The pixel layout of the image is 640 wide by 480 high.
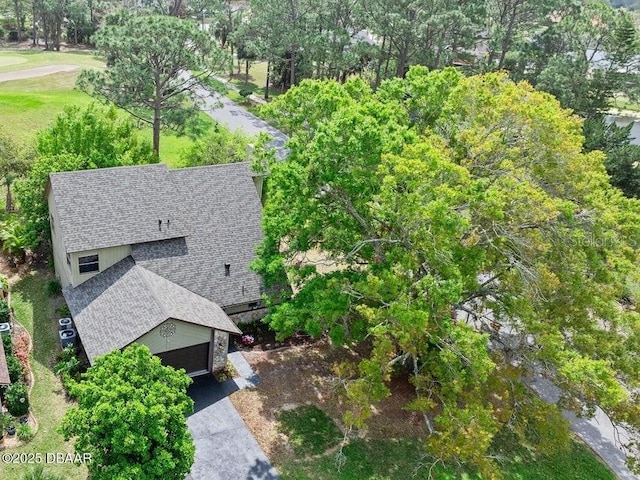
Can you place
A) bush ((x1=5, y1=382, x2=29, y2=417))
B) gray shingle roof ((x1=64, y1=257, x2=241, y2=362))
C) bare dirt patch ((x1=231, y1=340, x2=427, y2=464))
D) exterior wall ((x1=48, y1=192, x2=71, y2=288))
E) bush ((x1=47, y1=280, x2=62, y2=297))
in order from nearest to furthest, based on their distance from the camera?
bush ((x1=5, y1=382, x2=29, y2=417)), gray shingle roof ((x1=64, y1=257, x2=241, y2=362)), bare dirt patch ((x1=231, y1=340, x2=427, y2=464)), exterior wall ((x1=48, y1=192, x2=71, y2=288)), bush ((x1=47, y1=280, x2=62, y2=297))

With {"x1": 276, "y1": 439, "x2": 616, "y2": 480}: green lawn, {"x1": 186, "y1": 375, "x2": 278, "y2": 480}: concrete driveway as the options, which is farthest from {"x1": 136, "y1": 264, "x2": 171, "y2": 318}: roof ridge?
{"x1": 276, "y1": 439, "x2": 616, "y2": 480}: green lawn

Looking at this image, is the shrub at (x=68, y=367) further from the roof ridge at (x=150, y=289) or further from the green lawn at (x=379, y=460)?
the green lawn at (x=379, y=460)

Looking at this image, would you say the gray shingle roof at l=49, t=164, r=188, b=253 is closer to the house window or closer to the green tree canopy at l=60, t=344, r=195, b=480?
the house window

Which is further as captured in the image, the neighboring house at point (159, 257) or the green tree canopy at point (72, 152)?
the green tree canopy at point (72, 152)

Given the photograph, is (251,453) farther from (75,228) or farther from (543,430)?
(75,228)

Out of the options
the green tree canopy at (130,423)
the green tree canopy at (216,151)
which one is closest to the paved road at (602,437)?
the green tree canopy at (130,423)

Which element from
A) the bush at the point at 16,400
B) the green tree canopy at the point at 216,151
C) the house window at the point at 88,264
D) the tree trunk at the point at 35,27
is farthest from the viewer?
the tree trunk at the point at 35,27

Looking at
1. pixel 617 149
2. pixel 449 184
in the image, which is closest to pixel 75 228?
pixel 449 184
